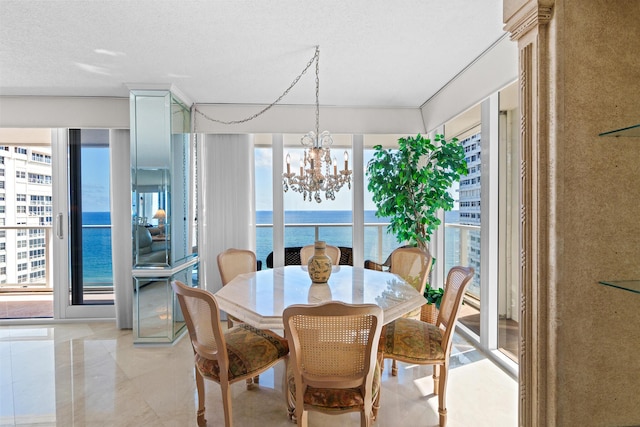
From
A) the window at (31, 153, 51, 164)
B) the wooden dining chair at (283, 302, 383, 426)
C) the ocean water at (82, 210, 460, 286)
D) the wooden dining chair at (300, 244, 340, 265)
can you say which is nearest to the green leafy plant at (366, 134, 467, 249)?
the ocean water at (82, 210, 460, 286)

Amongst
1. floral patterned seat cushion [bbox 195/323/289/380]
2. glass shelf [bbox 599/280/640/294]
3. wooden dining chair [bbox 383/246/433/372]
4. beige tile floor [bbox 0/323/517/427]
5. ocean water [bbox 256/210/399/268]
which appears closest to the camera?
glass shelf [bbox 599/280/640/294]

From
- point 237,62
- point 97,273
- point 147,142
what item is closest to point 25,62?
point 147,142

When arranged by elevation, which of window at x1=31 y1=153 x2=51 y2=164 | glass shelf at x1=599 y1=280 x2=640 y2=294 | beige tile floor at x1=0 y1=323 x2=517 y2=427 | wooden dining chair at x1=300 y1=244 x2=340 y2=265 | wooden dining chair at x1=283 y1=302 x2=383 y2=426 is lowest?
beige tile floor at x1=0 y1=323 x2=517 y2=427

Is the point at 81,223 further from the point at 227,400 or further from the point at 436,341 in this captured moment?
the point at 436,341

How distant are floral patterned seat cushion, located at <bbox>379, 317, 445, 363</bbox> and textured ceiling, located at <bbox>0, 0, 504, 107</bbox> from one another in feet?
6.89

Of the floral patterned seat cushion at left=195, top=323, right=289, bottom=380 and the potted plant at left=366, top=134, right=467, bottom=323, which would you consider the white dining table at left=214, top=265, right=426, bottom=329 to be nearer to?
the floral patterned seat cushion at left=195, top=323, right=289, bottom=380

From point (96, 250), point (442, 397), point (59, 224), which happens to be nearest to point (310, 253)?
point (442, 397)

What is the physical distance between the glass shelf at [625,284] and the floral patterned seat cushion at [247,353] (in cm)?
171

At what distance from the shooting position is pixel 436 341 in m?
2.15

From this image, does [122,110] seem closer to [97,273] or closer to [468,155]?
[97,273]

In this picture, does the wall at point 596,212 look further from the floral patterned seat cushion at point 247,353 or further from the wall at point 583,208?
the floral patterned seat cushion at point 247,353

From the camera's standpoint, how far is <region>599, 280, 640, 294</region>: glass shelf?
93 cm

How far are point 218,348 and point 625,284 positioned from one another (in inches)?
70.4

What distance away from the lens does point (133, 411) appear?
7.39 feet
